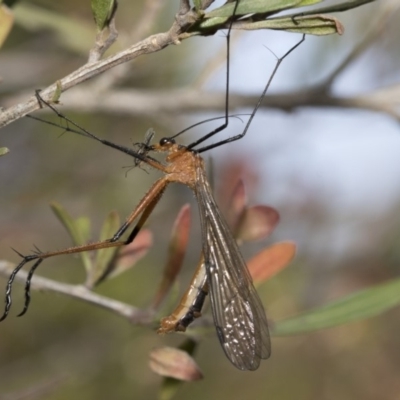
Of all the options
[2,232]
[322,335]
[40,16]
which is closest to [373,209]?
[322,335]

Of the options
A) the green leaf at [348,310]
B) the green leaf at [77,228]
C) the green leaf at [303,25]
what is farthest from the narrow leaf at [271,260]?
the green leaf at [303,25]

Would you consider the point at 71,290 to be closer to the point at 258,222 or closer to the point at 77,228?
the point at 77,228

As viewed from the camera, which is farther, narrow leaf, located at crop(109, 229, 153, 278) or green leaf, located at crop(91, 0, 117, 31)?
narrow leaf, located at crop(109, 229, 153, 278)

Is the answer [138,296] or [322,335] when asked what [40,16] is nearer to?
[138,296]

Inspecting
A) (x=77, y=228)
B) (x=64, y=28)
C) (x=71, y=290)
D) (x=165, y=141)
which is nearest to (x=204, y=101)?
(x=165, y=141)

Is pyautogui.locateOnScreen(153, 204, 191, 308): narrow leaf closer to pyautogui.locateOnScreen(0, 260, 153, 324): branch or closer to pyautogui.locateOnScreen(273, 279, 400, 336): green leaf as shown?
pyautogui.locateOnScreen(0, 260, 153, 324): branch

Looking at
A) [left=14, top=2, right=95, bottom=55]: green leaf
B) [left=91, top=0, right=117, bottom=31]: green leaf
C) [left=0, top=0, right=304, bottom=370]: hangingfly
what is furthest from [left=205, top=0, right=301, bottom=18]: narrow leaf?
[left=14, top=2, right=95, bottom=55]: green leaf
